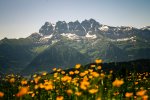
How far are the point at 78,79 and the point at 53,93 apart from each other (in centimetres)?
81

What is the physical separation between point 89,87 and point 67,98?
1579 mm

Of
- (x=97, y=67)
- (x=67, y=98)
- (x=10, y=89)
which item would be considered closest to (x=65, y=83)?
(x=67, y=98)

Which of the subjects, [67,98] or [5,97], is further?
[5,97]

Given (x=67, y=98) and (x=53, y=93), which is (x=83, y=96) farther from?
(x=53, y=93)

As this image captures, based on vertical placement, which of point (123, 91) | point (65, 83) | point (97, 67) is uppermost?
point (97, 67)

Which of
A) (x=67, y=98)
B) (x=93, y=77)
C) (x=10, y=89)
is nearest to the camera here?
(x=93, y=77)

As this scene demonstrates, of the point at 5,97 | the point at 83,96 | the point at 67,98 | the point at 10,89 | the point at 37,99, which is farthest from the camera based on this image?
the point at 10,89

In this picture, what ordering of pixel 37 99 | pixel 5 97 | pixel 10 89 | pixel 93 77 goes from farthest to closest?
pixel 10 89
pixel 5 97
pixel 37 99
pixel 93 77

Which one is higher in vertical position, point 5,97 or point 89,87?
point 89,87

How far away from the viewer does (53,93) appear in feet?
22.2

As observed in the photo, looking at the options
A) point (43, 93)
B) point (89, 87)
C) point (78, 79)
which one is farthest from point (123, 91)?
point (89, 87)

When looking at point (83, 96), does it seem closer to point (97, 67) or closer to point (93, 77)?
point (93, 77)

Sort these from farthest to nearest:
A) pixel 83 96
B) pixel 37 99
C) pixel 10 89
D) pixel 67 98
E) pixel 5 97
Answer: pixel 10 89 < pixel 5 97 < pixel 37 99 < pixel 67 98 < pixel 83 96

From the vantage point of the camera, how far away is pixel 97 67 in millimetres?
5895
